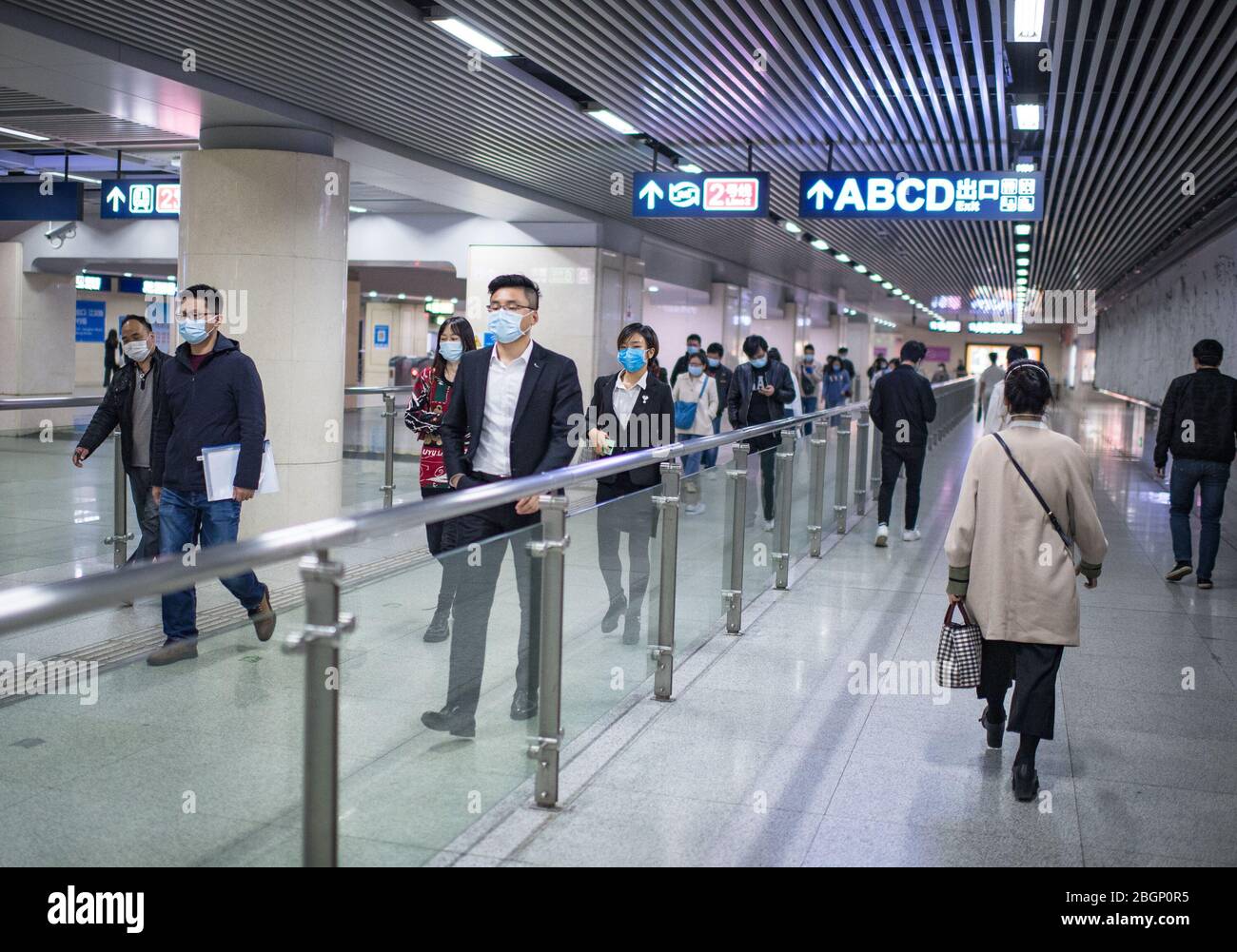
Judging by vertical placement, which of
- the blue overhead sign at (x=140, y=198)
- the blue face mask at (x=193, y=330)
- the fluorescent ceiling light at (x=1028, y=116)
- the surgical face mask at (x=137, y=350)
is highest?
the fluorescent ceiling light at (x=1028, y=116)

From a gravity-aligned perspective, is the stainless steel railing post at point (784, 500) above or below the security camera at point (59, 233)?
below

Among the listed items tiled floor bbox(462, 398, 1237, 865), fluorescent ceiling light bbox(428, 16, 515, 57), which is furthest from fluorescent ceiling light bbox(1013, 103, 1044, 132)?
tiled floor bbox(462, 398, 1237, 865)

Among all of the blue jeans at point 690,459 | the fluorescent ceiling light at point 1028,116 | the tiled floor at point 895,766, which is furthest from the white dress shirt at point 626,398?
the fluorescent ceiling light at point 1028,116

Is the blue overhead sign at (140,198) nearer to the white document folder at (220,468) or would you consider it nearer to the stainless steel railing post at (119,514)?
the stainless steel railing post at (119,514)

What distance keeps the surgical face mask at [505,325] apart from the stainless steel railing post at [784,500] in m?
3.05

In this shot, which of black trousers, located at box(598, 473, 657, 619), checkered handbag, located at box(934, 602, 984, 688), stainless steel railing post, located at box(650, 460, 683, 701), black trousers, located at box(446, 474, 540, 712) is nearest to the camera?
black trousers, located at box(446, 474, 540, 712)

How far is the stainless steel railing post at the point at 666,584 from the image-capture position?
5.11 metres

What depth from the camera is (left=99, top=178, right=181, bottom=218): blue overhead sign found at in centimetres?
1208

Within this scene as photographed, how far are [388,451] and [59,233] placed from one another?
1094 centimetres

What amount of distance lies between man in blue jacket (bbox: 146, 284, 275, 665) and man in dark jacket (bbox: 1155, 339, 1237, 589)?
225 inches

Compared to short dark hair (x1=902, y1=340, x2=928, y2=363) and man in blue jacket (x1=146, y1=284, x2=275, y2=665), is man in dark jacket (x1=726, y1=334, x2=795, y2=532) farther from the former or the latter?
man in blue jacket (x1=146, y1=284, x2=275, y2=665)

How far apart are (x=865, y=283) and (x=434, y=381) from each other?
2403 cm
